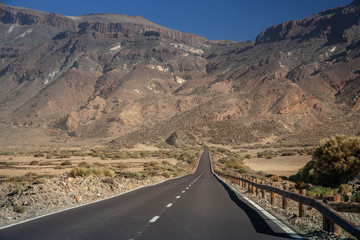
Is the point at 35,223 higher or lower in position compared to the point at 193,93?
lower

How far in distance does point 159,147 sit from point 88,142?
30.6 meters

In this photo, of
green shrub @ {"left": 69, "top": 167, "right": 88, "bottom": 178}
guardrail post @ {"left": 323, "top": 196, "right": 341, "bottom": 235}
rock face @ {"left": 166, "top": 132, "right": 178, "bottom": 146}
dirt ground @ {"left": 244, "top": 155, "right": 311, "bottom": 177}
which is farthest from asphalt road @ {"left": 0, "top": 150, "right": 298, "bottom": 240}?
rock face @ {"left": 166, "top": 132, "right": 178, "bottom": 146}

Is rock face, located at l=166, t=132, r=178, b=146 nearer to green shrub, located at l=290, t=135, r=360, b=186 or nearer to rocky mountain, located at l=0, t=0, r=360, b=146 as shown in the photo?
rocky mountain, located at l=0, t=0, r=360, b=146

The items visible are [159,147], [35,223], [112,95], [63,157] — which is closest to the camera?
[35,223]

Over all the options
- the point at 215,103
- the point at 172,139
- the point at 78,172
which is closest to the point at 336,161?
the point at 78,172

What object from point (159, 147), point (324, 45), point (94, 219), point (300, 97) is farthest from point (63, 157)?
point (324, 45)

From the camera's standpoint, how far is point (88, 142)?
410 feet

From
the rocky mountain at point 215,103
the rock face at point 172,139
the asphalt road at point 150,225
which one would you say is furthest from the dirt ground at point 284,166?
the rock face at point 172,139

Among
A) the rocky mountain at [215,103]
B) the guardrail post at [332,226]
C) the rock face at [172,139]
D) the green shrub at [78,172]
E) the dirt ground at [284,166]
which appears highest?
the rocky mountain at [215,103]

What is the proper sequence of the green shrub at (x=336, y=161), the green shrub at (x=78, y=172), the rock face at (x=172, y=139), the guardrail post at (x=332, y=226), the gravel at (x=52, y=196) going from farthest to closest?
the rock face at (x=172, y=139) < the green shrub at (x=78, y=172) < the green shrub at (x=336, y=161) < the gravel at (x=52, y=196) < the guardrail post at (x=332, y=226)

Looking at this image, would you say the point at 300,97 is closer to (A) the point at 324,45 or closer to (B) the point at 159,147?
(B) the point at 159,147

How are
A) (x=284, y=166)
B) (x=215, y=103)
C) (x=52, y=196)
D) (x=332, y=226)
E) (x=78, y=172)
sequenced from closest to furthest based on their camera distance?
(x=332, y=226) < (x=52, y=196) < (x=78, y=172) < (x=284, y=166) < (x=215, y=103)

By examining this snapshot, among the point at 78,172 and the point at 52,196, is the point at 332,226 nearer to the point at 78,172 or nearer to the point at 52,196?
the point at 52,196

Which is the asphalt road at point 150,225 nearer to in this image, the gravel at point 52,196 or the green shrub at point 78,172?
the gravel at point 52,196
